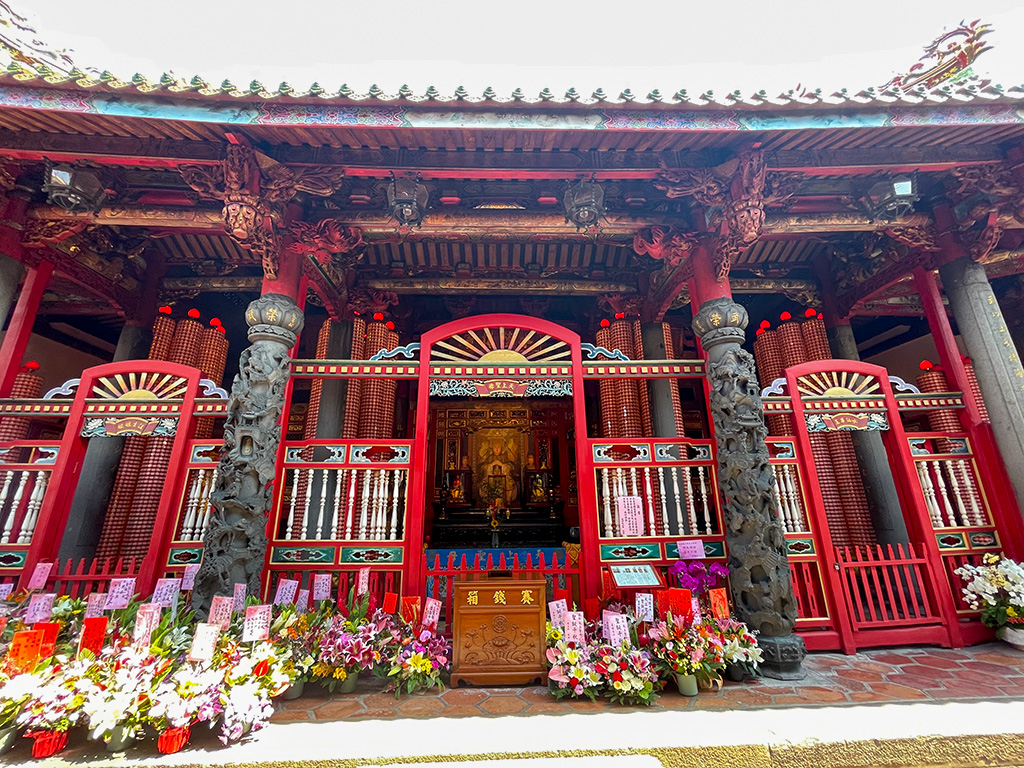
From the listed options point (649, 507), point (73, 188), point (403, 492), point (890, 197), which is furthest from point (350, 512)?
point (890, 197)

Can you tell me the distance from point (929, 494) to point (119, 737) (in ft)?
26.4

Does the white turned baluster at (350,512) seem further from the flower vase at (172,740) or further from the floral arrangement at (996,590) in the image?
the floral arrangement at (996,590)

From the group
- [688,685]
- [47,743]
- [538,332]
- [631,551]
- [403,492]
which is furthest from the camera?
[538,332]

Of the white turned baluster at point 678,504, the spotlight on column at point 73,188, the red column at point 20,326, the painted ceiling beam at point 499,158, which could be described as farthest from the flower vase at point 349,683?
the spotlight on column at point 73,188

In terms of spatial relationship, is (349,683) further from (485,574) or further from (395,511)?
(395,511)

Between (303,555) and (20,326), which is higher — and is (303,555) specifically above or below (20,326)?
below

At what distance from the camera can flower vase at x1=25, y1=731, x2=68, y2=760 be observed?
2803 mm

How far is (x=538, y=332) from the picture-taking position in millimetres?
5836

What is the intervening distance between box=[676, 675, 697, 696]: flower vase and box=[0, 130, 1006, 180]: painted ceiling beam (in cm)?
512

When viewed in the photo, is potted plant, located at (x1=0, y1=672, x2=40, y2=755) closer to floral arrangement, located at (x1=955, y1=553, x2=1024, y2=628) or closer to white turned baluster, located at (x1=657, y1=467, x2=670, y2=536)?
white turned baluster, located at (x1=657, y1=467, x2=670, y2=536)

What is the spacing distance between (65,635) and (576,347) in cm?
578

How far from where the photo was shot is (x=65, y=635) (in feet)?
13.0

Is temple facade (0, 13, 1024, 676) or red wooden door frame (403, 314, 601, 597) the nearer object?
temple facade (0, 13, 1024, 676)

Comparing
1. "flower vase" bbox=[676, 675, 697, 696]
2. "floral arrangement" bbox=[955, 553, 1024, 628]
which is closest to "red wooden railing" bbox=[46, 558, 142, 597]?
"flower vase" bbox=[676, 675, 697, 696]
